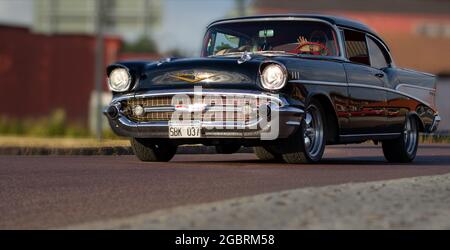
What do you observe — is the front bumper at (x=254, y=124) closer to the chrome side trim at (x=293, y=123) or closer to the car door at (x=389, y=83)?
the chrome side trim at (x=293, y=123)

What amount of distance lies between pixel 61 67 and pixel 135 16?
17057 mm

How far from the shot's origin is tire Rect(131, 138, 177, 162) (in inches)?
471

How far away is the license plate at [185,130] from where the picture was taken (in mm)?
10922

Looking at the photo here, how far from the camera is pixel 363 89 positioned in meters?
12.4

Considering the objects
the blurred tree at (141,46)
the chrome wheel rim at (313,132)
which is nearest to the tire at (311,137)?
the chrome wheel rim at (313,132)

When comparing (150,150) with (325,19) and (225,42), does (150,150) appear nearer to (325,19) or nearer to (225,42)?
(225,42)

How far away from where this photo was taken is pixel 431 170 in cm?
1113

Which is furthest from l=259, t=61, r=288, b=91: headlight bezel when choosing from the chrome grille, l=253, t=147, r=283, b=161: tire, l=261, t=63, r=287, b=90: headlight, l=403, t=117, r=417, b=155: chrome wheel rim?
l=403, t=117, r=417, b=155: chrome wheel rim

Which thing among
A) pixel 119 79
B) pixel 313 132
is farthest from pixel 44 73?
pixel 313 132

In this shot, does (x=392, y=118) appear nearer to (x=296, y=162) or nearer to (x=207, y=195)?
(x=296, y=162)

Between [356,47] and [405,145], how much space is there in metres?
1.36

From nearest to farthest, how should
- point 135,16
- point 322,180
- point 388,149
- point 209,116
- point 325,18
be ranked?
point 322,180 → point 209,116 → point 325,18 → point 388,149 → point 135,16
